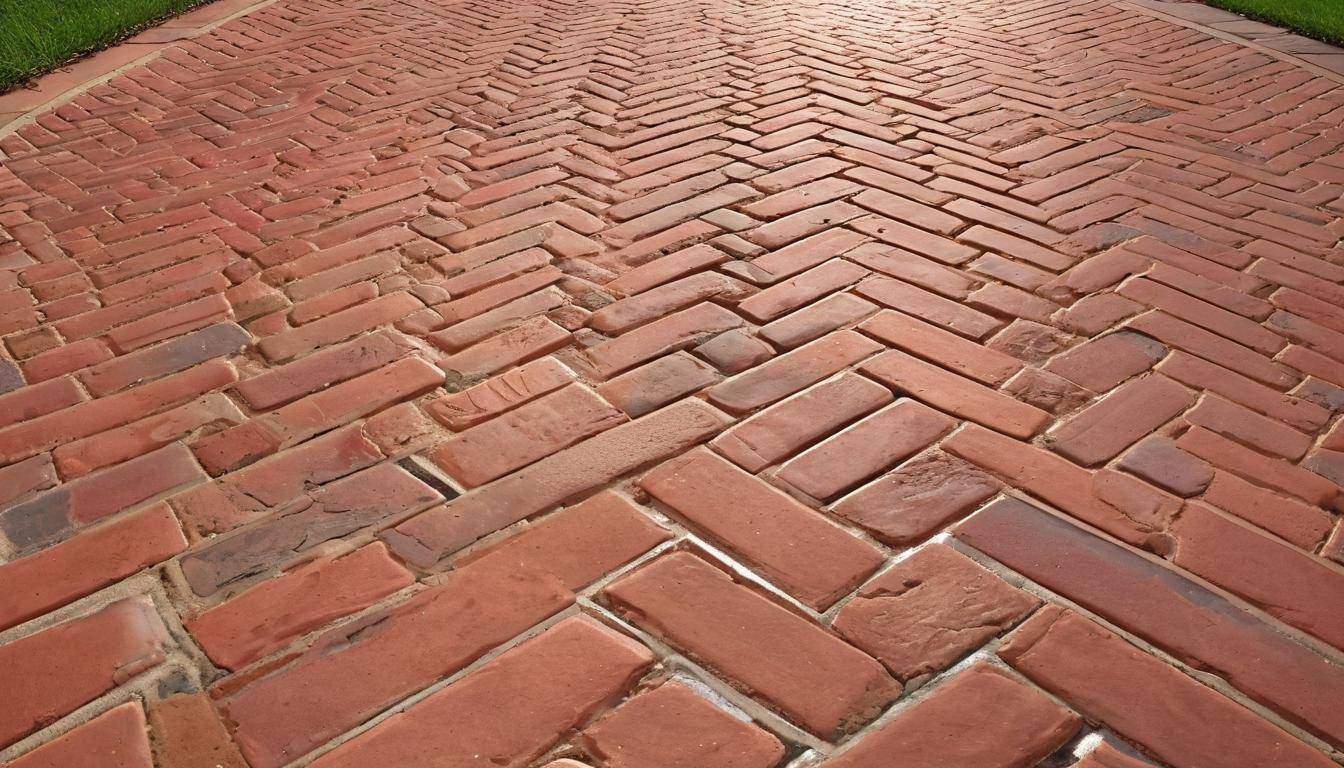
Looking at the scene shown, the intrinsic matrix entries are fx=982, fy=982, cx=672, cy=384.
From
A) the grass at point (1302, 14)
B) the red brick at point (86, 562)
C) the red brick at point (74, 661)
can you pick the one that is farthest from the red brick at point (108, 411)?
the grass at point (1302, 14)

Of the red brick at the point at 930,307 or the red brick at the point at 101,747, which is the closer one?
the red brick at the point at 101,747

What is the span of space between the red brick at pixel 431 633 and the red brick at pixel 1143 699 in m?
0.64

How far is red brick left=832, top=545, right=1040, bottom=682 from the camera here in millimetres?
1460

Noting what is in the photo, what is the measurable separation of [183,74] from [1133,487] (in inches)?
173

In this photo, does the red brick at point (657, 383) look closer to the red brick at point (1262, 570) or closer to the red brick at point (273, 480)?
the red brick at point (273, 480)

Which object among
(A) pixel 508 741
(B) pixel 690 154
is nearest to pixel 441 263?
(B) pixel 690 154

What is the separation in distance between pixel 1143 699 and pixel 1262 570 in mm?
420

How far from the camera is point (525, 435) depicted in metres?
1.94

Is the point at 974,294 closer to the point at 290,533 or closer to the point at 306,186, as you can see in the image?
the point at 290,533

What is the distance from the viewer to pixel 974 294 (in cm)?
243

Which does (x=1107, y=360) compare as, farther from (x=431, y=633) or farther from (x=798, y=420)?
(x=431, y=633)

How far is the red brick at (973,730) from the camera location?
1.30 m

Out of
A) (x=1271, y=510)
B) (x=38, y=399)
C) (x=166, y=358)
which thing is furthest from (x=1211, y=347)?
(x=38, y=399)

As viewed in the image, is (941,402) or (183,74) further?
(183,74)
